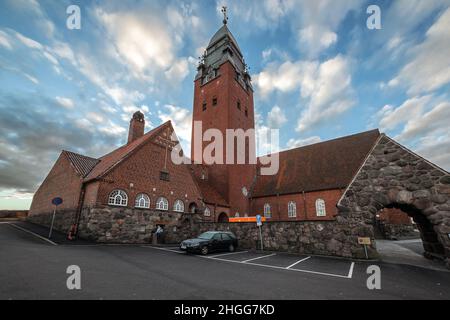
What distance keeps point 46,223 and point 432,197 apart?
34.8 meters

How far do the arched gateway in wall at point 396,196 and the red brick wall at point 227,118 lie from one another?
56.4 feet

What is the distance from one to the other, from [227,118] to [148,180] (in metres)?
14.6

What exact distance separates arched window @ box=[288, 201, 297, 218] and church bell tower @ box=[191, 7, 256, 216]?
602cm

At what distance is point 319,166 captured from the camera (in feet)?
88.1

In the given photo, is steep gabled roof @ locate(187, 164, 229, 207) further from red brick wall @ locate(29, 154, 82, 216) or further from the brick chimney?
red brick wall @ locate(29, 154, 82, 216)

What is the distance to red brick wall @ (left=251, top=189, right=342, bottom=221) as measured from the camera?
22.6 metres

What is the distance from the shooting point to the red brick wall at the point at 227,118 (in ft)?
Result: 92.4

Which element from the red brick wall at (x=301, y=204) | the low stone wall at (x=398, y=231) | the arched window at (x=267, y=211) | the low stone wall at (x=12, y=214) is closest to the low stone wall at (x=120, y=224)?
the arched window at (x=267, y=211)

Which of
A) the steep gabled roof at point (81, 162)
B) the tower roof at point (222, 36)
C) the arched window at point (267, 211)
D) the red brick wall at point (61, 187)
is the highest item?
the tower roof at point (222, 36)

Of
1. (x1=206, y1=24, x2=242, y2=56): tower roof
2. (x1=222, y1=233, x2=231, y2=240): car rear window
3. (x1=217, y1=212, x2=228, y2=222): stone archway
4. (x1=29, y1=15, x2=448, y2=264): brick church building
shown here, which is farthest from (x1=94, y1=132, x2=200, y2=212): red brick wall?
(x1=206, y1=24, x2=242, y2=56): tower roof

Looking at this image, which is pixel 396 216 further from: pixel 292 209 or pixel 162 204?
pixel 162 204

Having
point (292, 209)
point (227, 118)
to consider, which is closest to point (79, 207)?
point (227, 118)

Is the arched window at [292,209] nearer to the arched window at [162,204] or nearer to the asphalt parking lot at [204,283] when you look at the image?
the arched window at [162,204]
